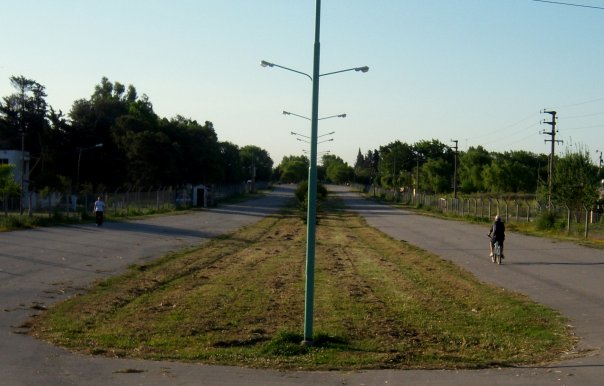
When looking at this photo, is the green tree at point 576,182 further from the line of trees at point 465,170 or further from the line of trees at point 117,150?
→ the line of trees at point 465,170

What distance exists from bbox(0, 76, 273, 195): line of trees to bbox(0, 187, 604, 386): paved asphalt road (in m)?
35.0

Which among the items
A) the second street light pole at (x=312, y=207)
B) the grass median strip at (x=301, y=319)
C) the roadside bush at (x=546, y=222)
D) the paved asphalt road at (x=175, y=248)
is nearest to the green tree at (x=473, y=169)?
the roadside bush at (x=546, y=222)

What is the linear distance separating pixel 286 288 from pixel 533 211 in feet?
142

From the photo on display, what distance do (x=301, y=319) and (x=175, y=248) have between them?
17.0m

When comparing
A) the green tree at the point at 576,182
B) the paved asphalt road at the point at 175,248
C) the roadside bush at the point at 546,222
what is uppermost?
the green tree at the point at 576,182

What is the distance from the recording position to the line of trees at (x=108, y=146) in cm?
7812

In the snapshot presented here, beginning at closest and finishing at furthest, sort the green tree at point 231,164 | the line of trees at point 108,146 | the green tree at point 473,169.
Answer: the line of trees at point 108,146, the green tree at point 473,169, the green tree at point 231,164

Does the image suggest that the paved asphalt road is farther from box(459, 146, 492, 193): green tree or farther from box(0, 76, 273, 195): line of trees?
box(459, 146, 492, 193): green tree

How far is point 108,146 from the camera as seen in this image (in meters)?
83.7

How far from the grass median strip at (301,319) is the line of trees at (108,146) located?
48534 millimetres

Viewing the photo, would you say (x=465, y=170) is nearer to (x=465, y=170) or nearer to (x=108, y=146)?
(x=465, y=170)

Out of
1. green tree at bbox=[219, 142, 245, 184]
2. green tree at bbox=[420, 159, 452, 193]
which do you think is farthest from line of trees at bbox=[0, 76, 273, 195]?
green tree at bbox=[420, 159, 452, 193]

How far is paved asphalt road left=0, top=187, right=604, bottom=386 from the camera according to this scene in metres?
9.18

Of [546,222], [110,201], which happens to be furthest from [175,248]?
[110,201]
